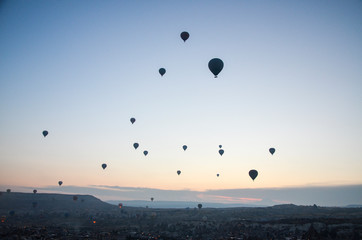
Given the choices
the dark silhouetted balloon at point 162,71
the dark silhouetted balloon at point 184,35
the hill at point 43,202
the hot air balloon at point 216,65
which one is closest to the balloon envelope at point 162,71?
the dark silhouetted balloon at point 162,71

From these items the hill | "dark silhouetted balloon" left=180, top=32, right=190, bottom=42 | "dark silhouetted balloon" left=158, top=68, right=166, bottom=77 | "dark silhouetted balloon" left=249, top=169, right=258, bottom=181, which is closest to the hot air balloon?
"dark silhouetted balloon" left=180, top=32, right=190, bottom=42

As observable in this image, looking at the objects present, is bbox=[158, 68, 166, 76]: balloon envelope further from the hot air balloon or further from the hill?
the hill

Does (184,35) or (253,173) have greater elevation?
(184,35)

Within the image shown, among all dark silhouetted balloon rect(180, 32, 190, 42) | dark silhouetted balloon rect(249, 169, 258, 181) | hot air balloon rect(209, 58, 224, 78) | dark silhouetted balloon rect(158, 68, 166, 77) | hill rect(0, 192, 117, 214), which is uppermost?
dark silhouetted balloon rect(180, 32, 190, 42)

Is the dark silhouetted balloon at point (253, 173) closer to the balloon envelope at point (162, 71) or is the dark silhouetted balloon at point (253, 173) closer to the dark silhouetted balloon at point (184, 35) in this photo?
the balloon envelope at point (162, 71)

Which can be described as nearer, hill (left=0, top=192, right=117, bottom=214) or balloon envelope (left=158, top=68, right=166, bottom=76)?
balloon envelope (left=158, top=68, right=166, bottom=76)

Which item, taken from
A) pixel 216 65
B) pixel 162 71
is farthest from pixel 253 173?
pixel 162 71

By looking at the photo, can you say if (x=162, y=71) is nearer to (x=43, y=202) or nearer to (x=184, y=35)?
(x=184, y=35)

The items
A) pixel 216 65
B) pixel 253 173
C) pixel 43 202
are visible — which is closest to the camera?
pixel 216 65
